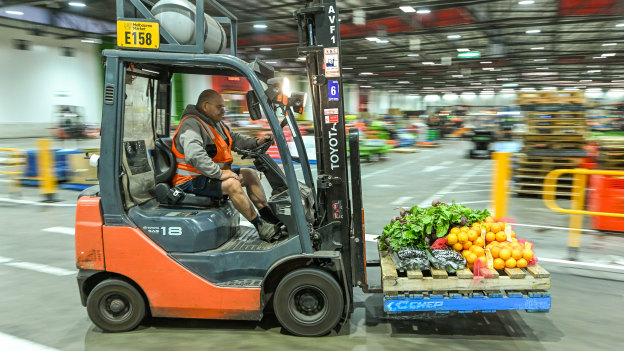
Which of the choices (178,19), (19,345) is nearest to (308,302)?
(19,345)

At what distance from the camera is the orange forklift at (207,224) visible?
3527 mm

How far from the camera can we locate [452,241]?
3887 millimetres

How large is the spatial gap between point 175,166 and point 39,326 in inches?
72.3

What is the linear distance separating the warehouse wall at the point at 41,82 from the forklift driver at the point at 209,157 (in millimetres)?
26524

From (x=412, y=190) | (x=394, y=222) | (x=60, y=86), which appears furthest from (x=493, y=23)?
(x=60, y=86)

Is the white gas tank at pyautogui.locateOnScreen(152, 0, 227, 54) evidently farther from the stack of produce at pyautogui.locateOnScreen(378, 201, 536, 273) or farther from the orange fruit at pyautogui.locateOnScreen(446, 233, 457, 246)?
the orange fruit at pyautogui.locateOnScreen(446, 233, 457, 246)

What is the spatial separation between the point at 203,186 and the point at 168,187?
0.99 ft

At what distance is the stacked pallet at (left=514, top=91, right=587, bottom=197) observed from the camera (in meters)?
9.62

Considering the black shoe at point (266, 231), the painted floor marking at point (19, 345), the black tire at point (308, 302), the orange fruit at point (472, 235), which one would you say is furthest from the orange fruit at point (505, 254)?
the painted floor marking at point (19, 345)

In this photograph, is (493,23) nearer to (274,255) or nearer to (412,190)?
(412,190)

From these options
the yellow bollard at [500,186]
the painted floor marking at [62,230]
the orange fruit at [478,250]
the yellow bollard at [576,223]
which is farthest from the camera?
the painted floor marking at [62,230]

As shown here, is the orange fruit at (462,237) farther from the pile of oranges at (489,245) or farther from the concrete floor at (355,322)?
the concrete floor at (355,322)

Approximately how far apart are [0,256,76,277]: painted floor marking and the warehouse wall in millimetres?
23515

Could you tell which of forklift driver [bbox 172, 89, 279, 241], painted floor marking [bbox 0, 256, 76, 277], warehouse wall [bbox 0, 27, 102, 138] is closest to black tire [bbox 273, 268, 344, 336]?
forklift driver [bbox 172, 89, 279, 241]
